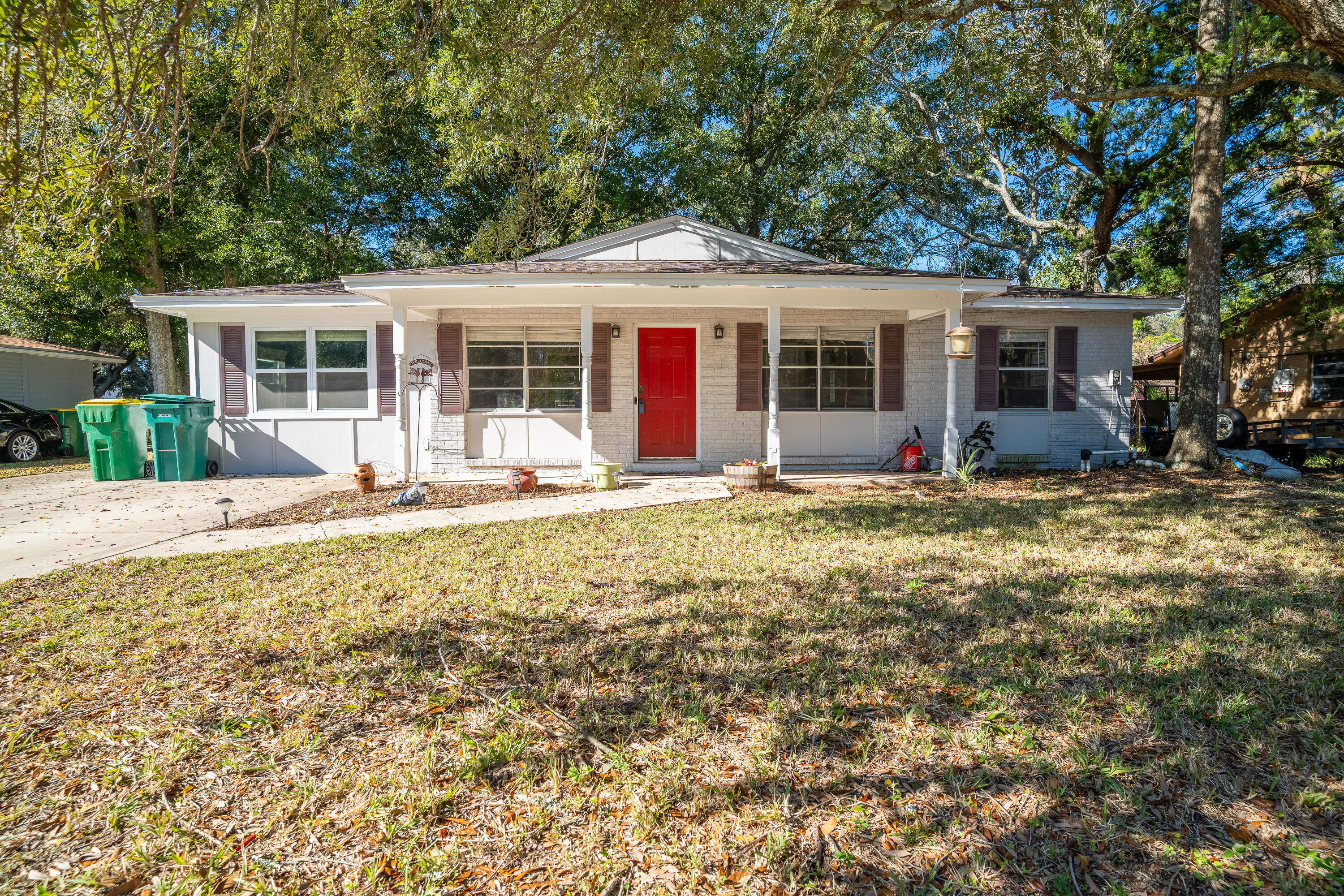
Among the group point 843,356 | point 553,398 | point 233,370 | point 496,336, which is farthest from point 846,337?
point 233,370

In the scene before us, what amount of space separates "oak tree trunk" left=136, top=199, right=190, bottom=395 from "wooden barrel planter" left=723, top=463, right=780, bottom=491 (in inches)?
539

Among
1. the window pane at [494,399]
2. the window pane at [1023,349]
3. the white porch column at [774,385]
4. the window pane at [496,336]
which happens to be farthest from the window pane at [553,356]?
the window pane at [1023,349]

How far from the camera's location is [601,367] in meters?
10.5

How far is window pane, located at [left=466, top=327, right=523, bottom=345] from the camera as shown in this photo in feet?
34.8

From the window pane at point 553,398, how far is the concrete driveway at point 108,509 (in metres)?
3.03

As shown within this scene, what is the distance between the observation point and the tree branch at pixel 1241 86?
4320 mm

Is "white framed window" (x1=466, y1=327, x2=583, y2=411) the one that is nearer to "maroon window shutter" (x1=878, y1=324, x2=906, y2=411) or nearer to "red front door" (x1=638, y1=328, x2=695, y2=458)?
"red front door" (x1=638, y1=328, x2=695, y2=458)

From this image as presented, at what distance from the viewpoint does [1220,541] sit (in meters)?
5.45

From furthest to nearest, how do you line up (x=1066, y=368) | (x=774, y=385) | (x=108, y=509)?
(x=1066, y=368) → (x=774, y=385) → (x=108, y=509)

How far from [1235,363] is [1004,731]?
59.3ft

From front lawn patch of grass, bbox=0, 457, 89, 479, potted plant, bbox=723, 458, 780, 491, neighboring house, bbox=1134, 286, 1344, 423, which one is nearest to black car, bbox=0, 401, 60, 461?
front lawn patch of grass, bbox=0, 457, 89, 479

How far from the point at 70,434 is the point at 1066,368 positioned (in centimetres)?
2160

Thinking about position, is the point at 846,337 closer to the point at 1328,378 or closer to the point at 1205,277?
the point at 1205,277

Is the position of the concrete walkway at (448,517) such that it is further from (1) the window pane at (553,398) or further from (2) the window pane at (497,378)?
(2) the window pane at (497,378)
